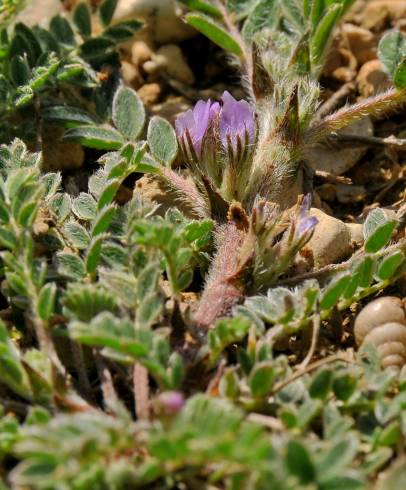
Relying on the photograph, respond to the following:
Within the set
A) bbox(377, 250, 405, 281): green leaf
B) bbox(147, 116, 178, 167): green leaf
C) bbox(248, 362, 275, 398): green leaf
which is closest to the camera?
bbox(248, 362, 275, 398): green leaf

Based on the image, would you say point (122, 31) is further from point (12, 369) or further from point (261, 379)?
point (261, 379)

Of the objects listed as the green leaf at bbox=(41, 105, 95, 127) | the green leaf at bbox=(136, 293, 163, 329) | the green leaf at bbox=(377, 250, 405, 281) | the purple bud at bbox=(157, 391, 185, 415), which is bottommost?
the green leaf at bbox=(377, 250, 405, 281)

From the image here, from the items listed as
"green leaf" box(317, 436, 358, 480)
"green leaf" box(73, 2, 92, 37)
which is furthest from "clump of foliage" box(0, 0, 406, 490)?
"green leaf" box(73, 2, 92, 37)

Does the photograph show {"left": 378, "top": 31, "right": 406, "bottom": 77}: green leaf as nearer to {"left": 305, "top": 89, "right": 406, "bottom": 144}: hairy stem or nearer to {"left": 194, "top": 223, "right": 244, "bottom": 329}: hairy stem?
{"left": 305, "top": 89, "right": 406, "bottom": 144}: hairy stem

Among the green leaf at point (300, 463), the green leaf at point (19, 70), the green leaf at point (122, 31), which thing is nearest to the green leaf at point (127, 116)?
the green leaf at point (19, 70)

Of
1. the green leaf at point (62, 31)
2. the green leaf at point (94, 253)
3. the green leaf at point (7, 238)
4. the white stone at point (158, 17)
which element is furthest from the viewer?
the white stone at point (158, 17)

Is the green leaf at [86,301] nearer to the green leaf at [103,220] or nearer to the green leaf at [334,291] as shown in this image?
the green leaf at [103,220]
